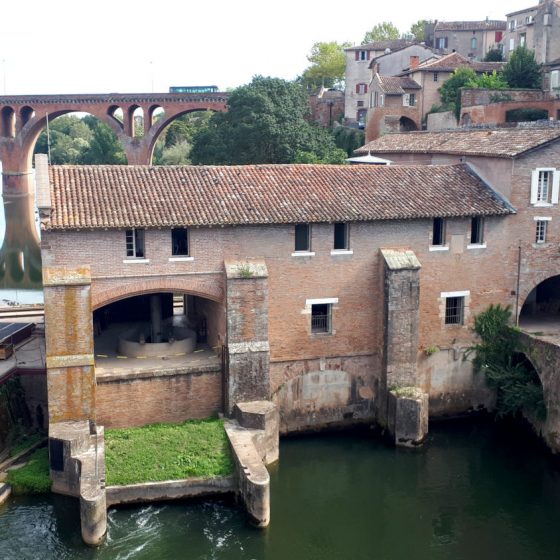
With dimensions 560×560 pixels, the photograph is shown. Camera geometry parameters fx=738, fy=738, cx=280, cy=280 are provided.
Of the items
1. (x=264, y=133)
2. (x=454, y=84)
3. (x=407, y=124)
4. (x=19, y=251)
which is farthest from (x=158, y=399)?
(x=19, y=251)

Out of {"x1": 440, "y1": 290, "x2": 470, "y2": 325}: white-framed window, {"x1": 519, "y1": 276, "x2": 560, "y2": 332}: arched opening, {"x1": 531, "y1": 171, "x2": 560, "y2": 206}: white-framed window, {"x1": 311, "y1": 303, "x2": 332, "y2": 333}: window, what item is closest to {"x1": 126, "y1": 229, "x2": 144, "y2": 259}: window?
{"x1": 311, "y1": 303, "x2": 332, "y2": 333}: window

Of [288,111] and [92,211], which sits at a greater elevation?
[288,111]

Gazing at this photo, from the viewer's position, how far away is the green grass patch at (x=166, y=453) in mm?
21938

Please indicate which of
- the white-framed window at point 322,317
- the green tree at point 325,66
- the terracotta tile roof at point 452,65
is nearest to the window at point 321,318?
the white-framed window at point 322,317

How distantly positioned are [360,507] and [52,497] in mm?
9446

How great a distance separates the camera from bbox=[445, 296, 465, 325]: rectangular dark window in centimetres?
2808

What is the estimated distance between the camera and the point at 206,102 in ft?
254

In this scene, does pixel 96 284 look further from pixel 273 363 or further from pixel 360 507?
pixel 360 507

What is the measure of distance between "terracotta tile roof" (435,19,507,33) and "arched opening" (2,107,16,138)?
168 feet

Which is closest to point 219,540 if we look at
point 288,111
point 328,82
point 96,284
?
point 96,284

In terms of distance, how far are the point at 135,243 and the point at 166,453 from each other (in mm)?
6873

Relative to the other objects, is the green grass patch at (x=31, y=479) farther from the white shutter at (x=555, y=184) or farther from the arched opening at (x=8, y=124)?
the arched opening at (x=8, y=124)

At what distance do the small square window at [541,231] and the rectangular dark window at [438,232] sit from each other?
3.91 m

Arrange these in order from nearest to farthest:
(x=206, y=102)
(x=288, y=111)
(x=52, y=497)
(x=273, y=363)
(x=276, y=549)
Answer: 1. (x=276, y=549)
2. (x=52, y=497)
3. (x=273, y=363)
4. (x=288, y=111)
5. (x=206, y=102)
